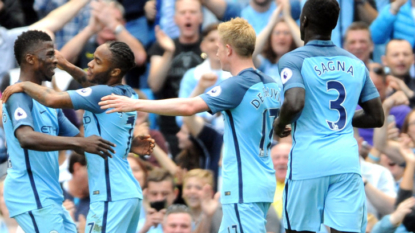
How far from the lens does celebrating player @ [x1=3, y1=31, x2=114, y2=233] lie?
5.99 metres

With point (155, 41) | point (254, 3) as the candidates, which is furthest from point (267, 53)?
point (155, 41)

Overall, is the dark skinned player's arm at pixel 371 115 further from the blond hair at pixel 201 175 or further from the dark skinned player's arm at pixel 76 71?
the blond hair at pixel 201 175

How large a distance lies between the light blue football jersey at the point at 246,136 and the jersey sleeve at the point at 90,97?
845mm

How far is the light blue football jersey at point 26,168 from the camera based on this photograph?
19.8 ft

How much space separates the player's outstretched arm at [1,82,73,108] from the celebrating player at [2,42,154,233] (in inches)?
0.8

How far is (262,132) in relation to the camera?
234 inches

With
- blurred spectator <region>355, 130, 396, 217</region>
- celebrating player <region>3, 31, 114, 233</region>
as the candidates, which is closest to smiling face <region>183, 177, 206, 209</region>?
blurred spectator <region>355, 130, 396, 217</region>

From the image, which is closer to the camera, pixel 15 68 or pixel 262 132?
pixel 262 132

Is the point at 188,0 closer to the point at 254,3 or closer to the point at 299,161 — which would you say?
the point at 254,3

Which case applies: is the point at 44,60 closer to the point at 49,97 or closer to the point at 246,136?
the point at 49,97

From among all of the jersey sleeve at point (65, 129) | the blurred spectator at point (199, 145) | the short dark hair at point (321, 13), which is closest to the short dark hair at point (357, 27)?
the blurred spectator at point (199, 145)

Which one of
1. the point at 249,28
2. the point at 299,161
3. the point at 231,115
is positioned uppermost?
the point at 249,28

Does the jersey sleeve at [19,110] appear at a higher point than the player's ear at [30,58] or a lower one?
lower

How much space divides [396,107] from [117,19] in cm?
385
